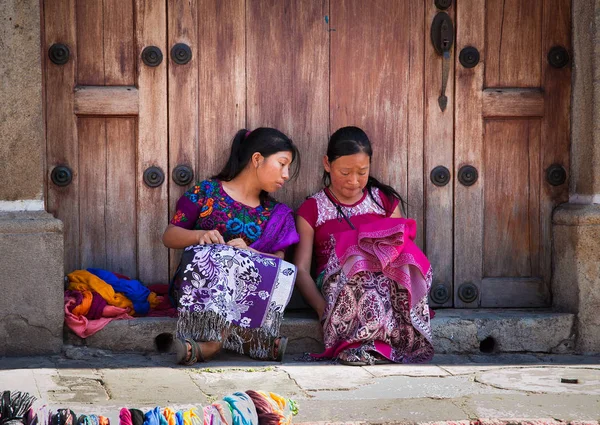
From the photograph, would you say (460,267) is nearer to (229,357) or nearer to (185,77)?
(229,357)

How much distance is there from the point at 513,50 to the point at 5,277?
282cm

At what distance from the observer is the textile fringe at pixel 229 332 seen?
171 inches

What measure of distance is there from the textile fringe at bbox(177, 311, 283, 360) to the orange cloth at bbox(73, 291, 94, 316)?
489 millimetres

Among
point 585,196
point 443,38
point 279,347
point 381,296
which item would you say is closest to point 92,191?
point 279,347

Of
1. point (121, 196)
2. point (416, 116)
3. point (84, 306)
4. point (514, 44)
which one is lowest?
point (84, 306)

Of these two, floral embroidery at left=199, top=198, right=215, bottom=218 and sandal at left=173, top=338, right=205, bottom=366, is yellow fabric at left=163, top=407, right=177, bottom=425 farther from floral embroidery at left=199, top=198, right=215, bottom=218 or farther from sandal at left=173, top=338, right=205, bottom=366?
floral embroidery at left=199, top=198, right=215, bottom=218

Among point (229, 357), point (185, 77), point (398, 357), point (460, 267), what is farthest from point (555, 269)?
point (185, 77)

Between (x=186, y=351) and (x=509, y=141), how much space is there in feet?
6.93

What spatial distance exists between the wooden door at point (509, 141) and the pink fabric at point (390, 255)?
0.67m

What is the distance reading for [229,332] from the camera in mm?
4402

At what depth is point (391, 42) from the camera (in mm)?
5105

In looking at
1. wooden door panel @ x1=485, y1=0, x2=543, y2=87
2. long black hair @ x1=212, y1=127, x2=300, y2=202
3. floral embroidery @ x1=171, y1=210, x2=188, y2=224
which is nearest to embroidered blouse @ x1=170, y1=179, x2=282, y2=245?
floral embroidery @ x1=171, y1=210, x2=188, y2=224

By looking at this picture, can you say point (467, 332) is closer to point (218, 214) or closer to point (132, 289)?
point (218, 214)

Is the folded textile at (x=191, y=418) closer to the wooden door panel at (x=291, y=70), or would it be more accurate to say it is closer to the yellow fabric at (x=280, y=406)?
the yellow fabric at (x=280, y=406)
